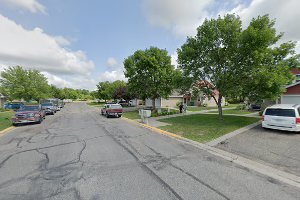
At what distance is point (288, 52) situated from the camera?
10.9 m

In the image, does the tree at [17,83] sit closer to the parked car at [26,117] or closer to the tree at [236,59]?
the parked car at [26,117]

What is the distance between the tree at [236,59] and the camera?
997 centimetres

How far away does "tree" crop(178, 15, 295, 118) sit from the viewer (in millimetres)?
9969

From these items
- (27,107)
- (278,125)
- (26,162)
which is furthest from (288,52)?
(27,107)

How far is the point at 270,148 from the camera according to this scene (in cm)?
600

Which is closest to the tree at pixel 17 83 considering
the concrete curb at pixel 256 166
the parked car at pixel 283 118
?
the concrete curb at pixel 256 166

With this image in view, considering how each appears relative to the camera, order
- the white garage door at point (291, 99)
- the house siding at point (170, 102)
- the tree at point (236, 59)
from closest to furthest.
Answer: the tree at point (236, 59) → the white garage door at point (291, 99) → the house siding at point (170, 102)

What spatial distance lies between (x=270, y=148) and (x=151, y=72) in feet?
52.4

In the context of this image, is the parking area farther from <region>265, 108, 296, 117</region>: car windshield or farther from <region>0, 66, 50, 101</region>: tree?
<region>0, 66, 50, 101</region>: tree

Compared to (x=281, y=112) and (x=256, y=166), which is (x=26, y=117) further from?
(x=281, y=112)

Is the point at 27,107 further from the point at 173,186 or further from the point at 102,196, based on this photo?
the point at 173,186

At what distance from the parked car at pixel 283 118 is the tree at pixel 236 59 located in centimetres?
218

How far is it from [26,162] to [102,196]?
3.65 m

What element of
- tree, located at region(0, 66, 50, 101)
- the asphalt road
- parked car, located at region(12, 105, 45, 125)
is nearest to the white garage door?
the asphalt road
